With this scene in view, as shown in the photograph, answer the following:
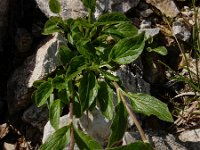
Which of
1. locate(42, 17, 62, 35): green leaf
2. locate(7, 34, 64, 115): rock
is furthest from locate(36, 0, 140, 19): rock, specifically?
locate(42, 17, 62, 35): green leaf

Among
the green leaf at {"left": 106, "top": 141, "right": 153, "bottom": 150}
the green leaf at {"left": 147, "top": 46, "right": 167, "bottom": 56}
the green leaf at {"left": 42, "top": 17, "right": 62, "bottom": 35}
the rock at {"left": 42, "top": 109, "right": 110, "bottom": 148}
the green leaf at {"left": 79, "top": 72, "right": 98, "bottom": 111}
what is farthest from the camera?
the green leaf at {"left": 147, "top": 46, "right": 167, "bottom": 56}

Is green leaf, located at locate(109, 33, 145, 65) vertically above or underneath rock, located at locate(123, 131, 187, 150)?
above

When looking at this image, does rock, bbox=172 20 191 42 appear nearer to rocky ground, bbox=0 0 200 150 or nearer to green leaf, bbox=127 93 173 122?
rocky ground, bbox=0 0 200 150

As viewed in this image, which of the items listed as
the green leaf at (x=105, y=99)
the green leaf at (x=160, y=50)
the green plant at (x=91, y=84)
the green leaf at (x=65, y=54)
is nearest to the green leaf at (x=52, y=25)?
Answer: the green plant at (x=91, y=84)

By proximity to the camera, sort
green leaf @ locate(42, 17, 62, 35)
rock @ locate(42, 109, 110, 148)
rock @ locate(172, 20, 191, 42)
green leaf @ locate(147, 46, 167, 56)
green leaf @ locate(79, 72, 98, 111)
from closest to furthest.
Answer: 1. green leaf @ locate(79, 72, 98, 111)
2. green leaf @ locate(42, 17, 62, 35)
3. rock @ locate(42, 109, 110, 148)
4. green leaf @ locate(147, 46, 167, 56)
5. rock @ locate(172, 20, 191, 42)

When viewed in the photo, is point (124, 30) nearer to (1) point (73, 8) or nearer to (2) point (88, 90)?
(2) point (88, 90)

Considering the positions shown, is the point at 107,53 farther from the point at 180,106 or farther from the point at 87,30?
the point at 180,106

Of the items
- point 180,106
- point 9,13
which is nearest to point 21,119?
point 9,13

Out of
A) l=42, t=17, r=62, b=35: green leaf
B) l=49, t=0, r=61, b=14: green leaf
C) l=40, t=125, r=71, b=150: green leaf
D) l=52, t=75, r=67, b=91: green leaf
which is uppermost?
l=49, t=0, r=61, b=14: green leaf
